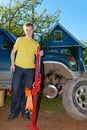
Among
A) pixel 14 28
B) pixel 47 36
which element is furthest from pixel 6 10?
pixel 47 36

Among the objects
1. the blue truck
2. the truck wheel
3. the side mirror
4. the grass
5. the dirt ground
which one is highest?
the side mirror

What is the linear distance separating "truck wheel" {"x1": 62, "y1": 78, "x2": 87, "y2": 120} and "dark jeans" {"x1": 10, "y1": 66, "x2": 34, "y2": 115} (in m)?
0.78

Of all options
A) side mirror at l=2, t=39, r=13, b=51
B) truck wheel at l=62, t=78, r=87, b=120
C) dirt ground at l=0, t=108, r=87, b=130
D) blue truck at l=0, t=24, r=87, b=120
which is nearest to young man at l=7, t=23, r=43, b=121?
dirt ground at l=0, t=108, r=87, b=130

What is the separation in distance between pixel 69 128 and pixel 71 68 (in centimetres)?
228

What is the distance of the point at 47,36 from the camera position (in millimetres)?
29219

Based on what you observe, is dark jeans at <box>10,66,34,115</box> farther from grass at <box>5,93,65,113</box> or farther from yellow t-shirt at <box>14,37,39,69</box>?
grass at <box>5,93,65,113</box>

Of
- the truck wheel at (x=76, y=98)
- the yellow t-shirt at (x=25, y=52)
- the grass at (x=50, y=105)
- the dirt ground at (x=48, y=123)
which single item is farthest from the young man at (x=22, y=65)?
the grass at (x=50, y=105)

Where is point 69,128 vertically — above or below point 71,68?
below

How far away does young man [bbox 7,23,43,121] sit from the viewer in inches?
232

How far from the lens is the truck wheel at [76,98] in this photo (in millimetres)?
6152

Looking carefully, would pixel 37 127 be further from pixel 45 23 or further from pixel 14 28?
pixel 45 23

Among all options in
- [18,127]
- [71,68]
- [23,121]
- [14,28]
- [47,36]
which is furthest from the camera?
[47,36]

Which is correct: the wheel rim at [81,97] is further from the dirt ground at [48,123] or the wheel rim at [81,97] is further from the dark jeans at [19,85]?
the dark jeans at [19,85]

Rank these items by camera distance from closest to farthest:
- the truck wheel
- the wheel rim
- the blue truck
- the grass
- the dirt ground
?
the dirt ground → the truck wheel → the wheel rim → the blue truck → the grass
